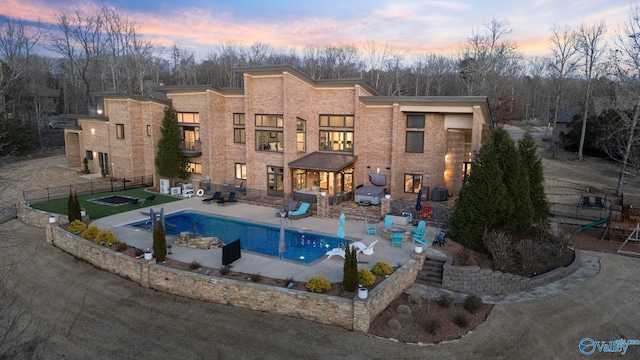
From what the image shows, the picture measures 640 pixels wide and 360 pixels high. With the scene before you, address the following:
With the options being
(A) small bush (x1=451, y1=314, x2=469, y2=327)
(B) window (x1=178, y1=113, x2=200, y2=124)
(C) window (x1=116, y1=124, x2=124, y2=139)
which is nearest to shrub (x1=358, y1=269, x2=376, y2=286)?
(A) small bush (x1=451, y1=314, x2=469, y2=327)

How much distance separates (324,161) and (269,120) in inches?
186

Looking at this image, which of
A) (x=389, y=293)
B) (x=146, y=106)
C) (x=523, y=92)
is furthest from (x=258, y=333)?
(x=523, y=92)

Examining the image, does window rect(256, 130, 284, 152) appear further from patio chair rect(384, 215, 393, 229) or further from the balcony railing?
patio chair rect(384, 215, 393, 229)

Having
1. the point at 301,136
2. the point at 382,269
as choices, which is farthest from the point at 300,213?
the point at 382,269

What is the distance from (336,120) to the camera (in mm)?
26625

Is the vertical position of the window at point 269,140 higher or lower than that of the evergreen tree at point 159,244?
higher

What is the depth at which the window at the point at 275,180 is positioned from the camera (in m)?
26.7

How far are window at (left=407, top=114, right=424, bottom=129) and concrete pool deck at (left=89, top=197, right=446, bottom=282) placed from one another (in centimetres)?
740

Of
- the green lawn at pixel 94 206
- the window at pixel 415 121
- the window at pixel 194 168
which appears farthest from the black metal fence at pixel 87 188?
the window at pixel 415 121

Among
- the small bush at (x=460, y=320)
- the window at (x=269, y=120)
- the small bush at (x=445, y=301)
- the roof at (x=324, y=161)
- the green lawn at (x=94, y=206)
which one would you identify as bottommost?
the small bush at (x=460, y=320)

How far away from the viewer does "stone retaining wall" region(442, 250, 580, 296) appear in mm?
14102

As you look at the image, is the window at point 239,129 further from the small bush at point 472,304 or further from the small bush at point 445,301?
the small bush at point 472,304

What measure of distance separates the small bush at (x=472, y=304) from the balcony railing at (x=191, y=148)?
22428mm

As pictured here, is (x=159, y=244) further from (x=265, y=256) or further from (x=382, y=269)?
(x=382, y=269)
